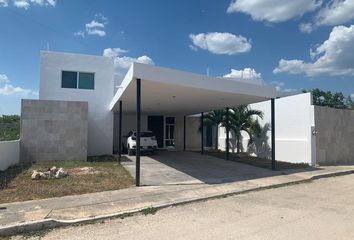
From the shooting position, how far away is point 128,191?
389 inches

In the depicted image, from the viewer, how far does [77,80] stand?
20.9 meters

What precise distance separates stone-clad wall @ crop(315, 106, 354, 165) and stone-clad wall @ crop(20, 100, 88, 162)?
489 inches

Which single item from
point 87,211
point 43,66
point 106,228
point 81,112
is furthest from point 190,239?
point 43,66

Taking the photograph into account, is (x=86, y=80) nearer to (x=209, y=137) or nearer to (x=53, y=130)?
(x=53, y=130)

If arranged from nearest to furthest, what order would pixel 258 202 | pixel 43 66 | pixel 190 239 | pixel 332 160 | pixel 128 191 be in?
1. pixel 190 239
2. pixel 258 202
3. pixel 128 191
4. pixel 332 160
5. pixel 43 66

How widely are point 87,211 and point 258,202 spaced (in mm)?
4465

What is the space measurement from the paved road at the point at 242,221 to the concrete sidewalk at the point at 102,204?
39cm

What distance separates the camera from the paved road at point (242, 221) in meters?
6.21

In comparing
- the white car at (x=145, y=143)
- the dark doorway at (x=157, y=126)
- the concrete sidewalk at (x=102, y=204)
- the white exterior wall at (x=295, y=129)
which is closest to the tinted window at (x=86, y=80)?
the white car at (x=145, y=143)

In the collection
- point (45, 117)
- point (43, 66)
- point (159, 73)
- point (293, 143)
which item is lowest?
point (293, 143)

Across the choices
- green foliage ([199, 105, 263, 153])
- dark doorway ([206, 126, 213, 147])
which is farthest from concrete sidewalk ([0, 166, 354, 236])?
dark doorway ([206, 126, 213, 147])

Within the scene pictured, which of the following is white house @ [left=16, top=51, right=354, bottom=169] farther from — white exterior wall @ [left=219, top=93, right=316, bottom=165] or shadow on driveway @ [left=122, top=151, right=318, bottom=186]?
shadow on driveway @ [left=122, top=151, right=318, bottom=186]

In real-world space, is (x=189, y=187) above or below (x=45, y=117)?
below

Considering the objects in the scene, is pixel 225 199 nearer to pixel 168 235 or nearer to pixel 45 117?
pixel 168 235
